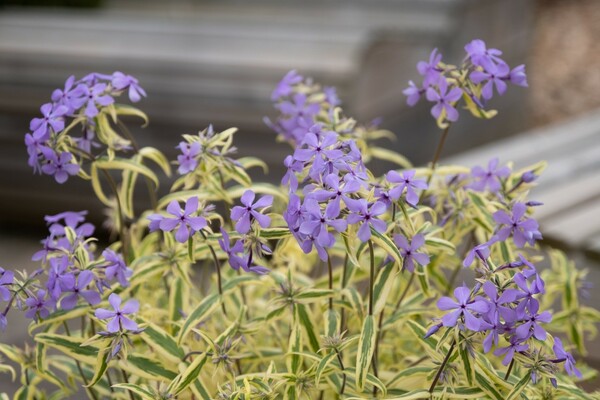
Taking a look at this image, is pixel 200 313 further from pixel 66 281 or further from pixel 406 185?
pixel 406 185

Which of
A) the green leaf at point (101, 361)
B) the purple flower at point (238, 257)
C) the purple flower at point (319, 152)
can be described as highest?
the purple flower at point (319, 152)

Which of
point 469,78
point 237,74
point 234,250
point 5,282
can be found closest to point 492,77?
point 469,78

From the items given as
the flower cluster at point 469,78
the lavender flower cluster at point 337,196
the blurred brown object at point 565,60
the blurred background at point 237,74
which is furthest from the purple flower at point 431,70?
the blurred brown object at point 565,60

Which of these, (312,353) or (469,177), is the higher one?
(469,177)

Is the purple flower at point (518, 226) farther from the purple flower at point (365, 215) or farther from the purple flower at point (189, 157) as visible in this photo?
the purple flower at point (189, 157)

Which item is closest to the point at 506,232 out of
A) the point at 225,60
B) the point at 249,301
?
the point at 249,301

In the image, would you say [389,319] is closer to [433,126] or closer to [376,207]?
[376,207]
